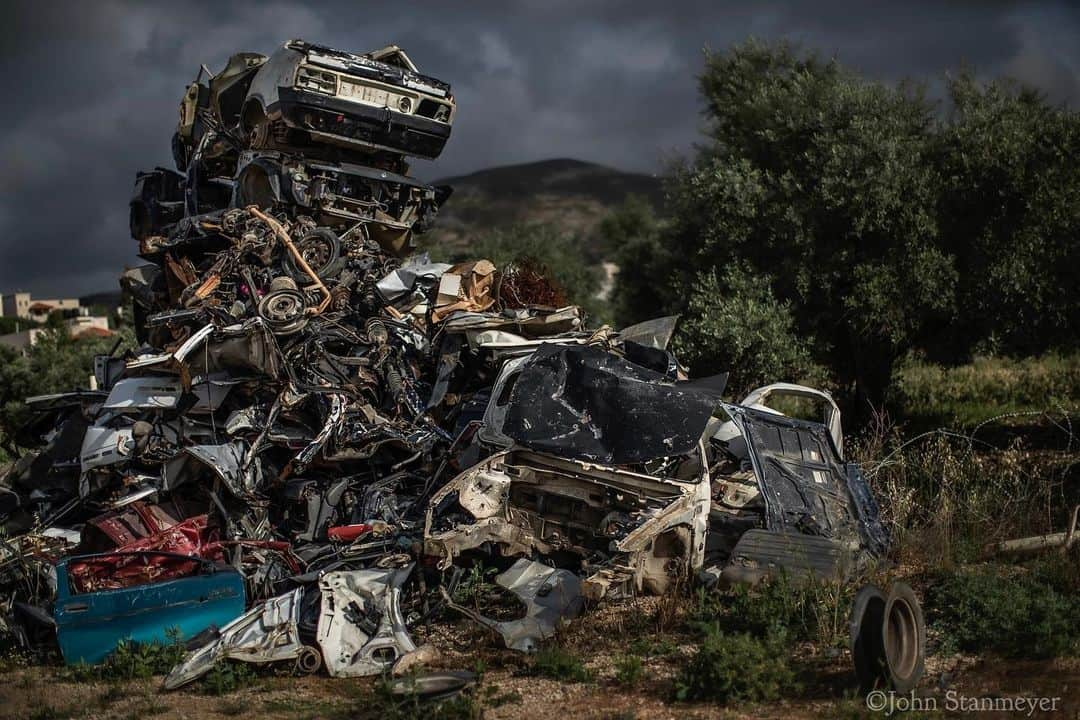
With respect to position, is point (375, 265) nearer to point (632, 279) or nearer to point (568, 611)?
point (568, 611)

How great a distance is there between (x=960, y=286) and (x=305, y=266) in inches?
378

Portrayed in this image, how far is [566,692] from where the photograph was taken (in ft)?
20.8

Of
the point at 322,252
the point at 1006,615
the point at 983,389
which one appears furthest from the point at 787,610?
the point at 983,389

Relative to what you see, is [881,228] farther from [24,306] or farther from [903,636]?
[24,306]

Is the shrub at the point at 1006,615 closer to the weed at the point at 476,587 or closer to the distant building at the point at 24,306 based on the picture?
the weed at the point at 476,587

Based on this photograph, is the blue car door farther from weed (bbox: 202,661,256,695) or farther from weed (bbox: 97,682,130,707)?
weed (bbox: 202,661,256,695)

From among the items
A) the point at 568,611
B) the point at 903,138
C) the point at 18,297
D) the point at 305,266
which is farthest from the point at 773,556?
the point at 18,297

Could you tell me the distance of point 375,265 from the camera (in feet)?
40.5

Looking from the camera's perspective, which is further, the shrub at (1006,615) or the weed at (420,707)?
the shrub at (1006,615)

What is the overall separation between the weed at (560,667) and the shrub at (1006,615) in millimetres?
2661

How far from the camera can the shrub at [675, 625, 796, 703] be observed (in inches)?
233

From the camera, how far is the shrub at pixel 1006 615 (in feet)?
21.7

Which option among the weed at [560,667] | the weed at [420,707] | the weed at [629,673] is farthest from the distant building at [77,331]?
the weed at [629,673]

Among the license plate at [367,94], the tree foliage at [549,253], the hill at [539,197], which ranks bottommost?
the license plate at [367,94]
